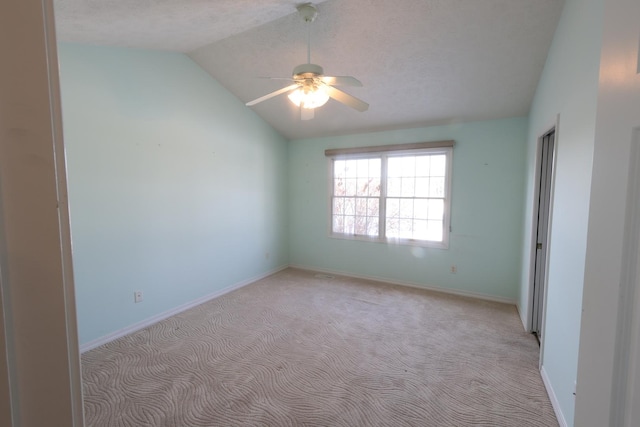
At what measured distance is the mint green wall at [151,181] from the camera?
2.48 metres

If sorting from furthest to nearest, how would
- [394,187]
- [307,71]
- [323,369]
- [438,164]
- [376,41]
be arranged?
[394,187] → [438,164] → [376,41] → [323,369] → [307,71]

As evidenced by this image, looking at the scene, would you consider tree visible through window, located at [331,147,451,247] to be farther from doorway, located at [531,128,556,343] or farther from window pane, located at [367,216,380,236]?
doorway, located at [531,128,556,343]

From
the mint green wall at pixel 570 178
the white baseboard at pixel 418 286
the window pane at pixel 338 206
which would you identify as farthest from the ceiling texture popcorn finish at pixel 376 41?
the white baseboard at pixel 418 286

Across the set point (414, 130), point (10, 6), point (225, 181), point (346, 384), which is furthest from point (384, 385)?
point (414, 130)

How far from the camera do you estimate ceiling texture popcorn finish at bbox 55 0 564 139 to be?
2195 mm

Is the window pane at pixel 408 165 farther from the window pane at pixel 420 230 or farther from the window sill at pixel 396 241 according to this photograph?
the window sill at pixel 396 241

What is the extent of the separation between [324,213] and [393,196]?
1194 mm

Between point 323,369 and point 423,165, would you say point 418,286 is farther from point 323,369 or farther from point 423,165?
point 323,369

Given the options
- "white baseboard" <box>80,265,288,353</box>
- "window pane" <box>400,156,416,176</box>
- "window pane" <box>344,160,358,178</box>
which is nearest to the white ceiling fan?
"window pane" <box>400,156,416,176</box>

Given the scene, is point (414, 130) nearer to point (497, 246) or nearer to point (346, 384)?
point (497, 246)

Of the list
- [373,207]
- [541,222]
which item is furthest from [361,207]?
[541,222]

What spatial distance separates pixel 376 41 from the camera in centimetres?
267

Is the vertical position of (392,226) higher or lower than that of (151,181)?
lower

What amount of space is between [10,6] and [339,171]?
14.7ft
